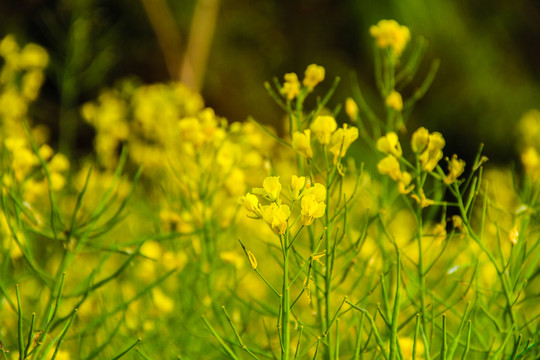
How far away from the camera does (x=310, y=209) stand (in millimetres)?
370

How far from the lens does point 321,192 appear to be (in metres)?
0.37

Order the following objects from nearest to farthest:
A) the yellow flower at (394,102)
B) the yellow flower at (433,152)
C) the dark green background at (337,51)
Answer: the yellow flower at (433,152)
the yellow flower at (394,102)
the dark green background at (337,51)

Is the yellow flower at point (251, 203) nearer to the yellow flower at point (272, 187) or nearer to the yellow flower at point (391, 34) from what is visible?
the yellow flower at point (272, 187)

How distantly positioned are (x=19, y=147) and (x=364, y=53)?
2.34 metres

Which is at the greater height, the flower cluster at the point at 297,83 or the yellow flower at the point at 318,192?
the flower cluster at the point at 297,83

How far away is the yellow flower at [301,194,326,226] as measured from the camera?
0.37 m

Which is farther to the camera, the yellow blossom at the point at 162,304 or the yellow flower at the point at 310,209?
the yellow blossom at the point at 162,304

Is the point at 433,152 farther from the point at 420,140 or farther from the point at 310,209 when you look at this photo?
the point at 310,209

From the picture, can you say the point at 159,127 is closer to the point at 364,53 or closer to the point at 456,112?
the point at 364,53

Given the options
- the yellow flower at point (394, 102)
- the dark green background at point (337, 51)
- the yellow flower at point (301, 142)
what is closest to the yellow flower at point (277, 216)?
the yellow flower at point (301, 142)

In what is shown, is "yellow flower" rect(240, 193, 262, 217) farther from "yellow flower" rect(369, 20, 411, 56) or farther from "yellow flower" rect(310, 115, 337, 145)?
"yellow flower" rect(369, 20, 411, 56)

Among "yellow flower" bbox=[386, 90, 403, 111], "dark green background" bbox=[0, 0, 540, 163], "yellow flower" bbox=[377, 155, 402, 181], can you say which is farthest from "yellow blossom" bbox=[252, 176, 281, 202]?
"dark green background" bbox=[0, 0, 540, 163]

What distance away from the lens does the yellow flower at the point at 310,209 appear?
37 centimetres

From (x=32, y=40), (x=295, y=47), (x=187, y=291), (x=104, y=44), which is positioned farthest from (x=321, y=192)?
(x=295, y=47)
